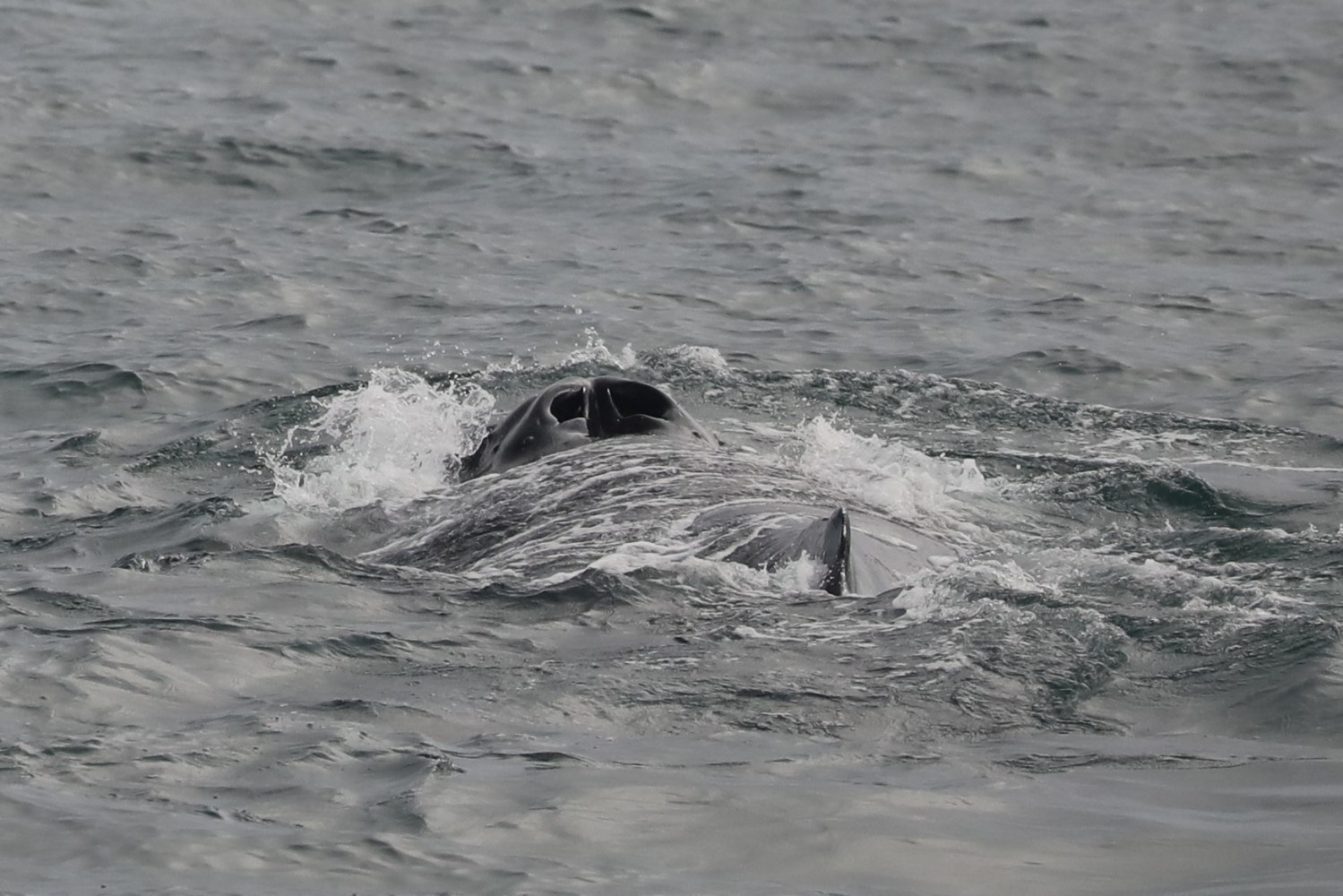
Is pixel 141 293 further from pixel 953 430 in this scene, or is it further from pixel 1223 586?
pixel 1223 586

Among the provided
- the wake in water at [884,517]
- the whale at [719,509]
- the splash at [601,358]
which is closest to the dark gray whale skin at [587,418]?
the whale at [719,509]

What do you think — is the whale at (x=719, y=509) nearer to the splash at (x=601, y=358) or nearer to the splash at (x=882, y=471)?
the splash at (x=882, y=471)

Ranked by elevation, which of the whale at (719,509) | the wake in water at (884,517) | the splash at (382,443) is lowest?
the splash at (382,443)

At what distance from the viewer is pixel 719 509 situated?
31.4 ft

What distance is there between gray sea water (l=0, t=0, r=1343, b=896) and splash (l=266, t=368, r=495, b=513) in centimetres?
6

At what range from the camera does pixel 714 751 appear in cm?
722

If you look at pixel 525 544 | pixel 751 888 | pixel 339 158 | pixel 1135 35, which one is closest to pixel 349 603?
pixel 525 544

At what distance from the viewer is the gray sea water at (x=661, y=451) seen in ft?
21.9

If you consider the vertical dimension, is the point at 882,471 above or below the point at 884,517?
below

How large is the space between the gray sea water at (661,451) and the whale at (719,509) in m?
0.18

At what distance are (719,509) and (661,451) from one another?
88 centimetres

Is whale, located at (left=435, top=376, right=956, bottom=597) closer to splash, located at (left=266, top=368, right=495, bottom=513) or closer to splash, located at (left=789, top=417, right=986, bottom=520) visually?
splash, located at (left=266, top=368, right=495, bottom=513)

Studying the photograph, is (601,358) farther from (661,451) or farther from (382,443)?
(661,451)

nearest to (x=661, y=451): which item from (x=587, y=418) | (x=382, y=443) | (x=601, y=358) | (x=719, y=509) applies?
(x=587, y=418)
